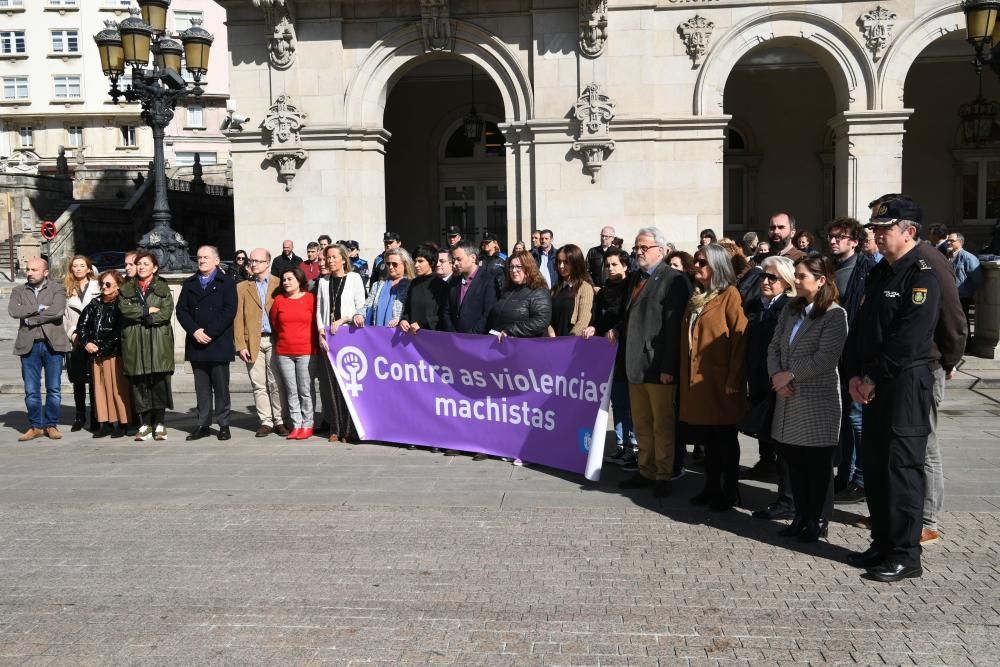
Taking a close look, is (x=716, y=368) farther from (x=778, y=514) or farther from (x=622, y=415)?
(x=622, y=415)

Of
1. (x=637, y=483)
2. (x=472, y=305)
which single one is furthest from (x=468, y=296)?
(x=637, y=483)

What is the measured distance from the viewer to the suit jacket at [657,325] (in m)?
7.13

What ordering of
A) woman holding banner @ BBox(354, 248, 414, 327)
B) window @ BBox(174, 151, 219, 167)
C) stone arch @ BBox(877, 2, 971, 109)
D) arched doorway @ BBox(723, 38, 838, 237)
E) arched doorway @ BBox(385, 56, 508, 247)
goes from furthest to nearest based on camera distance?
1. window @ BBox(174, 151, 219, 167)
2. arched doorway @ BBox(385, 56, 508, 247)
3. arched doorway @ BBox(723, 38, 838, 237)
4. stone arch @ BBox(877, 2, 971, 109)
5. woman holding banner @ BBox(354, 248, 414, 327)

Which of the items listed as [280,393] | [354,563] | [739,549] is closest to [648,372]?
[739,549]

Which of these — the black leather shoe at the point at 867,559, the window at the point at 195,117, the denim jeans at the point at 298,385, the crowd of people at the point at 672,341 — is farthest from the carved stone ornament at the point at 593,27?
the window at the point at 195,117

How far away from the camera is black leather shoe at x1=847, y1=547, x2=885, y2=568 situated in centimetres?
557

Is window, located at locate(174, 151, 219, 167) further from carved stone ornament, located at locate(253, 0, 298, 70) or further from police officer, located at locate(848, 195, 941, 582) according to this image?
police officer, located at locate(848, 195, 941, 582)

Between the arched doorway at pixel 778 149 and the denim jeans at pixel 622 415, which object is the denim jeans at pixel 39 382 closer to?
the denim jeans at pixel 622 415

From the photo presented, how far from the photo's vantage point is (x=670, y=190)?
682 inches

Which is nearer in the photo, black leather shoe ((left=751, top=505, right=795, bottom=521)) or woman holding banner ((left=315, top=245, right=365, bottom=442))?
black leather shoe ((left=751, top=505, right=795, bottom=521))

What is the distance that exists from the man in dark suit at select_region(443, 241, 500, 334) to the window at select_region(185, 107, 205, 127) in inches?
2537

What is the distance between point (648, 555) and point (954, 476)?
3.38 meters

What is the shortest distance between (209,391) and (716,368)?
19.2ft

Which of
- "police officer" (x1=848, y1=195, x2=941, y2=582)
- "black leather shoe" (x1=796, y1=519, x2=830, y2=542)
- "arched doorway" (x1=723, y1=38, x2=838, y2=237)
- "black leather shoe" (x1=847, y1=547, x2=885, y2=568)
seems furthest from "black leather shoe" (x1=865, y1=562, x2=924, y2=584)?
"arched doorway" (x1=723, y1=38, x2=838, y2=237)
